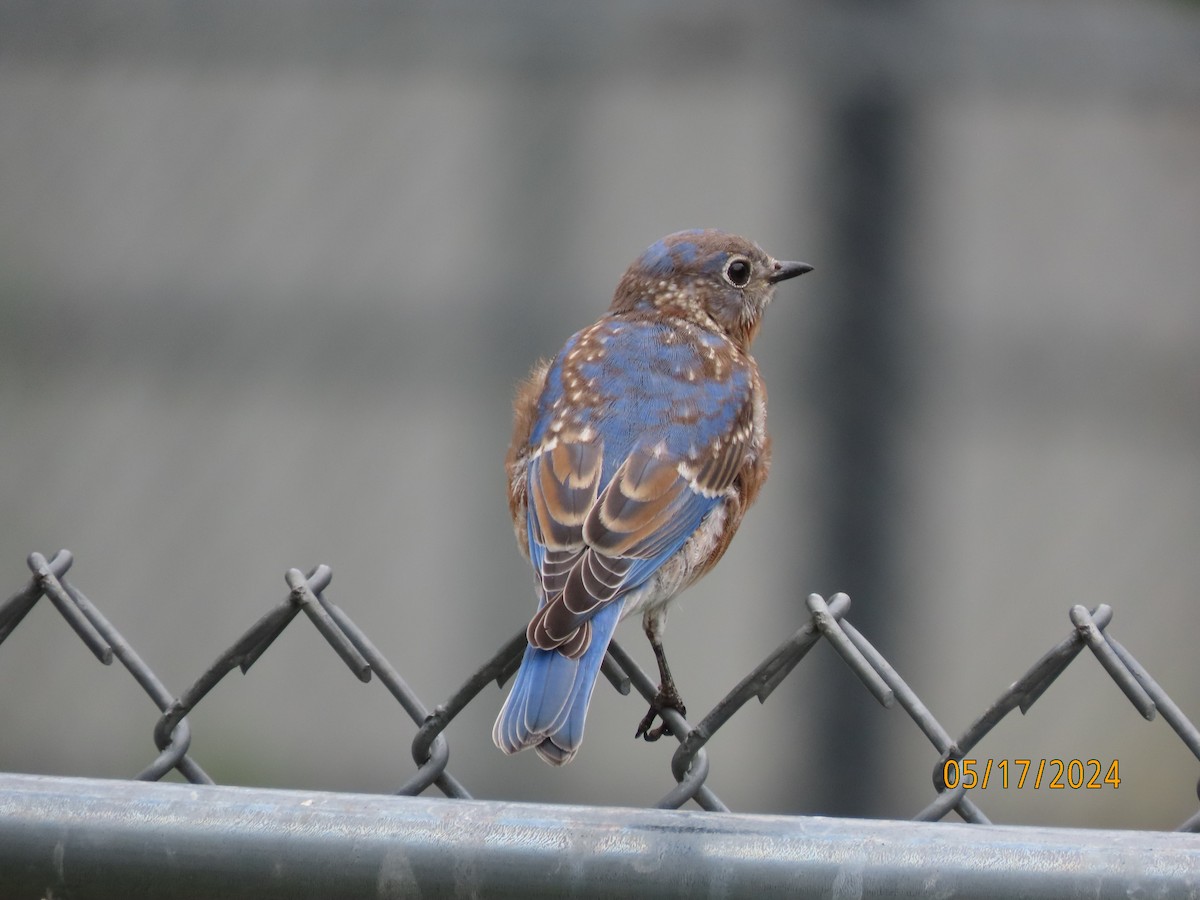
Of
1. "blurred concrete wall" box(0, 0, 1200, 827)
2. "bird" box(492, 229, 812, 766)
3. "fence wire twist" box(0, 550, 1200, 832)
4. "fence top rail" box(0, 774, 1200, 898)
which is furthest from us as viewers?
"blurred concrete wall" box(0, 0, 1200, 827)

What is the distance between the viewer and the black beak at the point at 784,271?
124 inches

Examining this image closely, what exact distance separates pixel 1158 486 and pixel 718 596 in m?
1.48

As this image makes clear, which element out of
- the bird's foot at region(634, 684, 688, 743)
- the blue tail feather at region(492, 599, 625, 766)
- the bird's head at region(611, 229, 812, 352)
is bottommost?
the bird's foot at region(634, 684, 688, 743)

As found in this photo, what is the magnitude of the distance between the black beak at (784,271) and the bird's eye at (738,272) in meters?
0.05

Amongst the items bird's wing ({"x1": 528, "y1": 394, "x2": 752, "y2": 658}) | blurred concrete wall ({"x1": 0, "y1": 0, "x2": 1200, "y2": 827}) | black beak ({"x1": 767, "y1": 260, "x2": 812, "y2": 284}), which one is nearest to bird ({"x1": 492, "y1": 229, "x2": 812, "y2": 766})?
bird's wing ({"x1": 528, "y1": 394, "x2": 752, "y2": 658})

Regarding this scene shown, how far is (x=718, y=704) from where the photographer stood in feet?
5.43

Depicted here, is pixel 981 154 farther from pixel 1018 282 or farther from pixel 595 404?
pixel 595 404

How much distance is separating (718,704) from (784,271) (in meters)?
1.69

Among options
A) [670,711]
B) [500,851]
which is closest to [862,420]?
[670,711]

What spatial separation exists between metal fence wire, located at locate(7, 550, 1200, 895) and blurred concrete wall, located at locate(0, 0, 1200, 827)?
8.67ft

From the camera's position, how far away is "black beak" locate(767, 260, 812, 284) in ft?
10.4

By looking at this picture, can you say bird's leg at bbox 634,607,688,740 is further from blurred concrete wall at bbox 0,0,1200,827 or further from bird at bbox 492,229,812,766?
blurred concrete wall at bbox 0,0,1200,827

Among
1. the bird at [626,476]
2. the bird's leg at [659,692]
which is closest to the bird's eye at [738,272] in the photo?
the bird at [626,476]

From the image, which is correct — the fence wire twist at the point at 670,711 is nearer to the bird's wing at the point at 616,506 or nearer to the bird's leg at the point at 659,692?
the bird's leg at the point at 659,692
